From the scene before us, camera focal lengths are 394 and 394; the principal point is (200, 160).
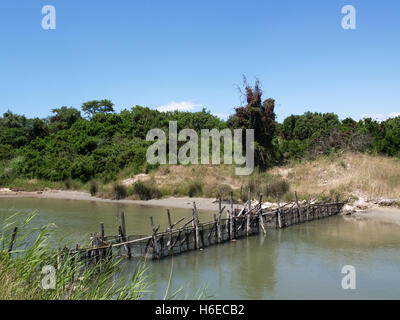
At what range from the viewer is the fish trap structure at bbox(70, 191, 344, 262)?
11891 mm

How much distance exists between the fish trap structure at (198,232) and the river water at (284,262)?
396mm

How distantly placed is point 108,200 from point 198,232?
603 inches

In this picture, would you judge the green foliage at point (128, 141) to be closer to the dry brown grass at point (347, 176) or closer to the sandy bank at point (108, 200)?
the sandy bank at point (108, 200)

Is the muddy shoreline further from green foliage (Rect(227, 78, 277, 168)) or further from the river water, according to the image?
green foliage (Rect(227, 78, 277, 168))

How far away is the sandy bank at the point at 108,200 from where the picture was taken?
24852 millimetres

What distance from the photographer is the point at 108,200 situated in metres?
28.0

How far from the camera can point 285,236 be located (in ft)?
56.1

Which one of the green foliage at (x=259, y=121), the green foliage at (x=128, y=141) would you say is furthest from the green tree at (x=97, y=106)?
the green foliage at (x=259, y=121)

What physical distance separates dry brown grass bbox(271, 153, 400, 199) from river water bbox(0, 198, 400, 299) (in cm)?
357

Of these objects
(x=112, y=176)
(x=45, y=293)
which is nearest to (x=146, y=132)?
(x=112, y=176)

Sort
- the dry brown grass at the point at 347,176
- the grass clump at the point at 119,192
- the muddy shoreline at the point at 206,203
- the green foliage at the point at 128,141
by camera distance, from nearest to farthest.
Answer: the muddy shoreline at the point at 206,203, the dry brown grass at the point at 347,176, the grass clump at the point at 119,192, the green foliage at the point at 128,141

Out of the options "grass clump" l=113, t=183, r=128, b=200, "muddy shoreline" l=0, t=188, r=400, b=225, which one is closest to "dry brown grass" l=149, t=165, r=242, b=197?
"muddy shoreline" l=0, t=188, r=400, b=225

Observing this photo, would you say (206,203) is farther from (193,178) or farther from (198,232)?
(198,232)
